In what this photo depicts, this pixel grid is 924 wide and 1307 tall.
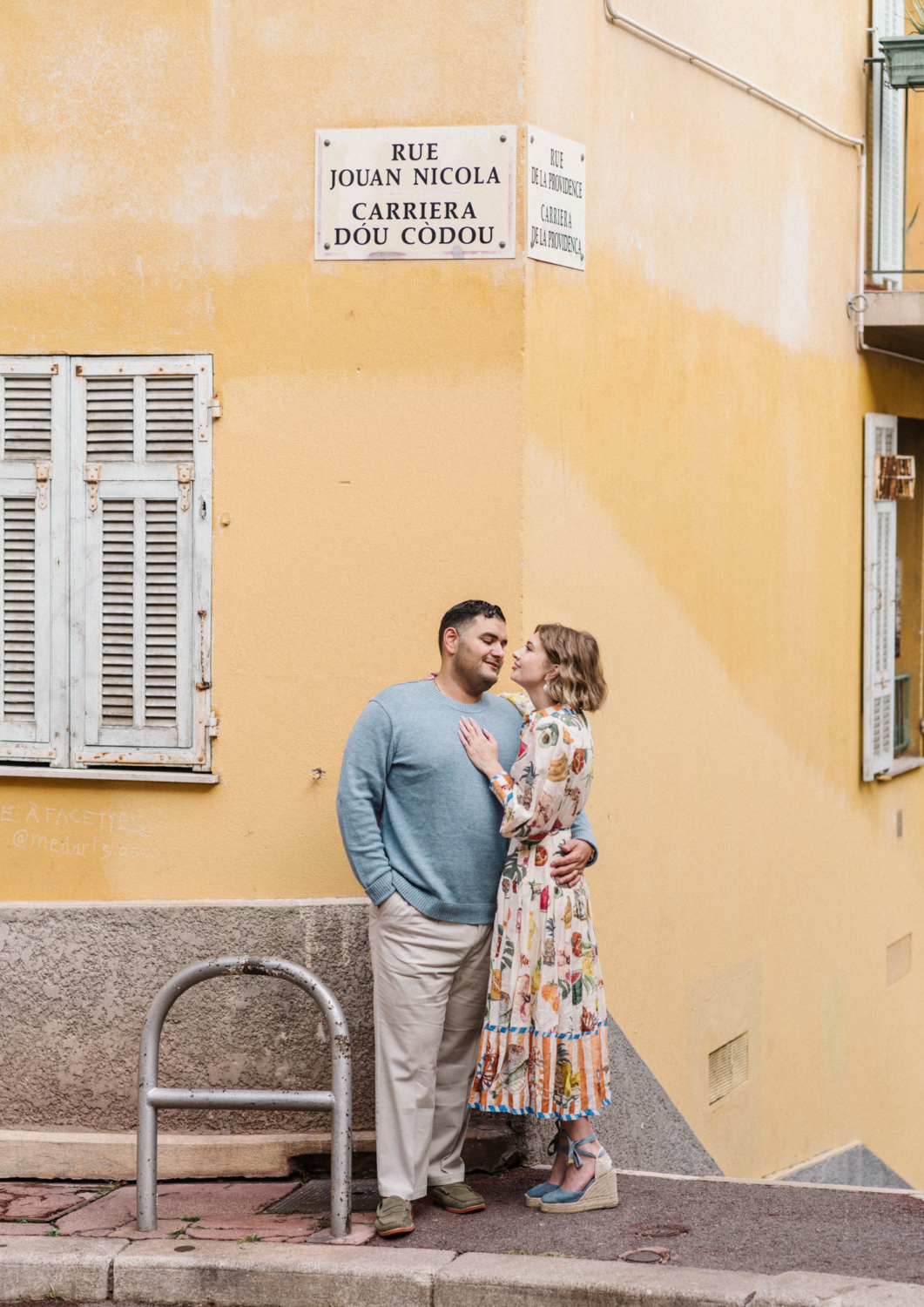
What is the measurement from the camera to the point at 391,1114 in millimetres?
5164

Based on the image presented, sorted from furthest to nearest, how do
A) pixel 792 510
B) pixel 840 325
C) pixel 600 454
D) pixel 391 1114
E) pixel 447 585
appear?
pixel 840 325, pixel 792 510, pixel 600 454, pixel 447 585, pixel 391 1114

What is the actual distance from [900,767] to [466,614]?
4.81 meters

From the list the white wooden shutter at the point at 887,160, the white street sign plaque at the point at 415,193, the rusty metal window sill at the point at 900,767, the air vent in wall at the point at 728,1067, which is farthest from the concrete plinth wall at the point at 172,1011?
the white wooden shutter at the point at 887,160

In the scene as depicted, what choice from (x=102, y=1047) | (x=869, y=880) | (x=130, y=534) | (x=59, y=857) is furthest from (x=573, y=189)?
(x=869, y=880)

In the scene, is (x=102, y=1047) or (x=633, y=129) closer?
(x=102, y=1047)

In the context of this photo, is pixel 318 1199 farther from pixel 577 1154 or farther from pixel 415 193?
pixel 415 193

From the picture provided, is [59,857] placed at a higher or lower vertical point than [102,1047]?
higher

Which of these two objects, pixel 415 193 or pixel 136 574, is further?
pixel 136 574

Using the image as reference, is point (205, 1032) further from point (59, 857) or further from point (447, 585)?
point (447, 585)

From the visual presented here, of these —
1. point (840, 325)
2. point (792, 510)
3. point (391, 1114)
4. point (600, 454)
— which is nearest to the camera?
point (391, 1114)

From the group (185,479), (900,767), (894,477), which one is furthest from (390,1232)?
(894,477)

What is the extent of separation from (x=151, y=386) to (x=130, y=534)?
537mm

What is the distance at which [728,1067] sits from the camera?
291 inches

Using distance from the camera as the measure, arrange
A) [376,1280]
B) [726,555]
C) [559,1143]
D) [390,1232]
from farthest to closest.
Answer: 1. [726,555]
2. [559,1143]
3. [390,1232]
4. [376,1280]
